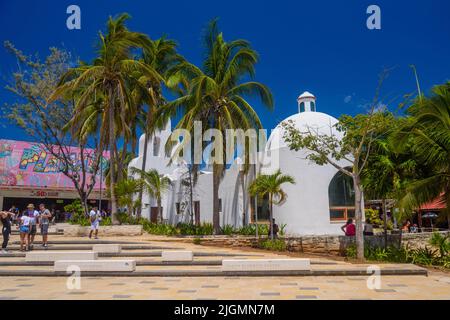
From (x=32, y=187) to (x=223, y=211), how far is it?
2281 cm

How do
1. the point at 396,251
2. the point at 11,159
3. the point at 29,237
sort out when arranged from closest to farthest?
the point at 396,251 < the point at 29,237 < the point at 11,159

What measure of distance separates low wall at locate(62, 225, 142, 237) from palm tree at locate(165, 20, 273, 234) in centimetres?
401

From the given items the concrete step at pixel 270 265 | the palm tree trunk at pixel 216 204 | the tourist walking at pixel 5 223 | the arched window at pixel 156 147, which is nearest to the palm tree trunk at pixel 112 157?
the palm tree trunk at pixel 216 204

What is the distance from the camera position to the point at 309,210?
1788cm

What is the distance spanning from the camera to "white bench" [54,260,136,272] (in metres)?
9.48

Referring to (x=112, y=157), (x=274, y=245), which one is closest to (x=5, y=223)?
(x=112, y=157)

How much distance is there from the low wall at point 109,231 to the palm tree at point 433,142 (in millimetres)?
12475

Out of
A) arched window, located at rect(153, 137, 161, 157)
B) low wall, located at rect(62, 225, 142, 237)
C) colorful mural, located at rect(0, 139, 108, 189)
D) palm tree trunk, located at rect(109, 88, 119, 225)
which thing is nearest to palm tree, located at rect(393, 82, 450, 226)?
low wall, located at rect(62, 225, 142, 237)

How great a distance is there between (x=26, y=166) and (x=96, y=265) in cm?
3069

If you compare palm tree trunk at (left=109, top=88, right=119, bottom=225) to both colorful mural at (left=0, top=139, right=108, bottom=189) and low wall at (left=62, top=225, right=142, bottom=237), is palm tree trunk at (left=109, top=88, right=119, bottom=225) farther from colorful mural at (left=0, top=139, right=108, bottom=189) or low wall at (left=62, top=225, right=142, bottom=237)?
colorful mural at (left=0, top=139, right=108, bottom=189)

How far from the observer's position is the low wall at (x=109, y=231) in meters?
18.0

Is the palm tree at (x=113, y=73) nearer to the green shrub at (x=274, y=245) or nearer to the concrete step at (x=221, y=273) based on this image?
the green shrub at (x=274, y=245)

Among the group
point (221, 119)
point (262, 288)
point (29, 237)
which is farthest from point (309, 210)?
point (29, 237)
